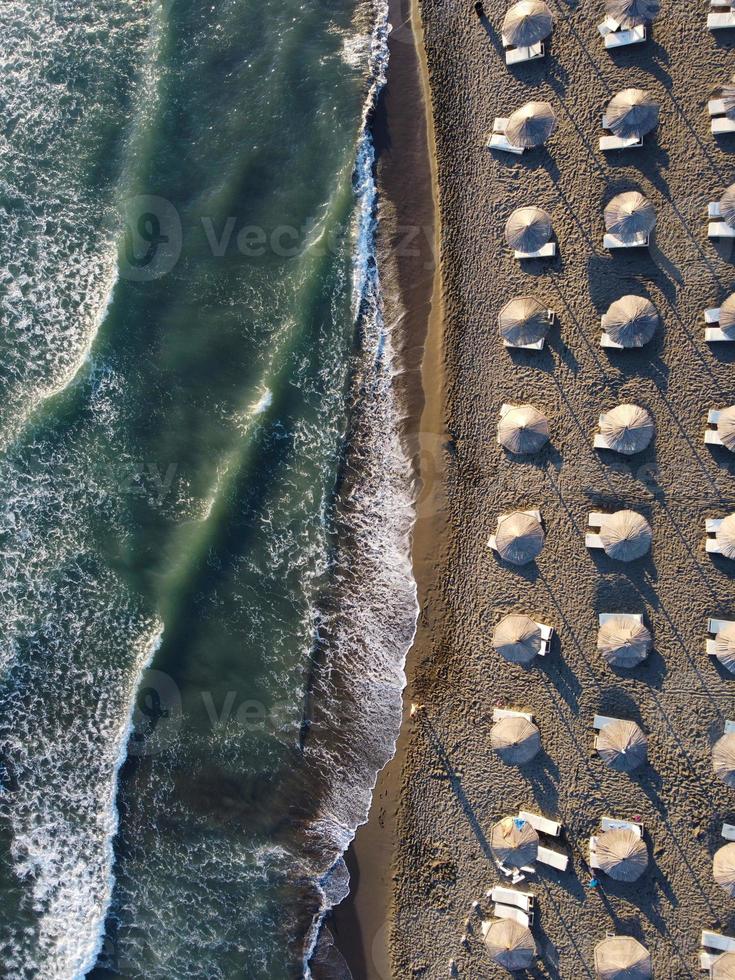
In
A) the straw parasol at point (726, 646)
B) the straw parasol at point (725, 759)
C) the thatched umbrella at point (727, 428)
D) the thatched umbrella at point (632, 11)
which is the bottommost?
the straw parasol at point (725, 759)

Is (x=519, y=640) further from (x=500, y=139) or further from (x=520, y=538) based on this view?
(x=500, y=139)

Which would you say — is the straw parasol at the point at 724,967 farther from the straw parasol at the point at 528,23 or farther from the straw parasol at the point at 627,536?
the straw parasol at the point at 528,23

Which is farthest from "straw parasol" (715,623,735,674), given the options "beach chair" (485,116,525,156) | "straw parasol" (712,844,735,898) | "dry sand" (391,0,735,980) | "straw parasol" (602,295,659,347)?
"beach chair" (485,116,525,156)

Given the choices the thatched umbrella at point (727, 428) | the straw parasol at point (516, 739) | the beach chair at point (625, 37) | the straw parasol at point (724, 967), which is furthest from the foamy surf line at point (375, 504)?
the straw parasol at point (724, 967)

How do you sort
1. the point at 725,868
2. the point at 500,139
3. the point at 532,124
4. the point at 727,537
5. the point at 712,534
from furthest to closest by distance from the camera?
the point at 500,139 → the point at 532,124 → the point at 712,534 → the point at 727,537 → the point at 725,868

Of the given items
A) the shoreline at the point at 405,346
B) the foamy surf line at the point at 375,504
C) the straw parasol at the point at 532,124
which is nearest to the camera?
the straw parasol at the point at 532,124

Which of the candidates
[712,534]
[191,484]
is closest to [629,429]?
[712,534]

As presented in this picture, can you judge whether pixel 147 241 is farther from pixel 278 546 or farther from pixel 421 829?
pixel 421 829
